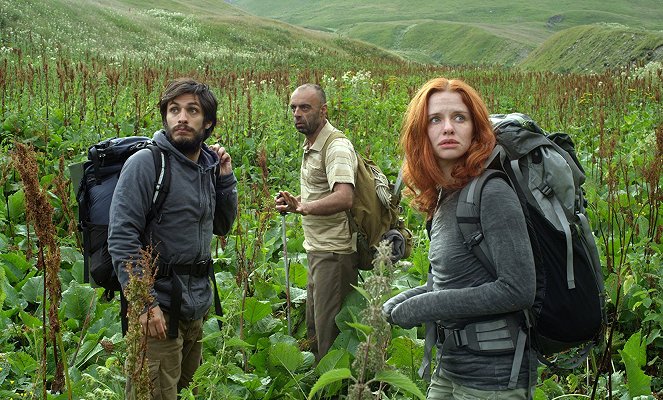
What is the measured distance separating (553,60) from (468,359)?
3801 cm

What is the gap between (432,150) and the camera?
8.23 ft

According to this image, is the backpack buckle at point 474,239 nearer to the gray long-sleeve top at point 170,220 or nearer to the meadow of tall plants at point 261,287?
the meadow of tall plants at point 261,287

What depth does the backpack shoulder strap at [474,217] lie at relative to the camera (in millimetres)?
2316

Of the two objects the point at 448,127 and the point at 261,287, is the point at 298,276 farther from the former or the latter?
the point at 448,127

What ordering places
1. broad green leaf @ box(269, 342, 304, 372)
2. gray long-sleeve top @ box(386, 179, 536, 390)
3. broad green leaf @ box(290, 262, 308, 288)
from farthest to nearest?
broad green leaf @ box(290, 262, 308, 288)
broad green leaf @ box(269, 342, 304, 372)
gray long-sleeve top @ box(386, 179, 536, 390)

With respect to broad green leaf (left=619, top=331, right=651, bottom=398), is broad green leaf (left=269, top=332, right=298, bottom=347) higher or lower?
lower

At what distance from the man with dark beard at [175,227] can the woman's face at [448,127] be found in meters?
1.35

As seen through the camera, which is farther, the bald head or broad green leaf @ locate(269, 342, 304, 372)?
the bald head

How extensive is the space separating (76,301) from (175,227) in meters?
2.00

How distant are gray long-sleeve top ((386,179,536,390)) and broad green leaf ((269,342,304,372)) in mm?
1688

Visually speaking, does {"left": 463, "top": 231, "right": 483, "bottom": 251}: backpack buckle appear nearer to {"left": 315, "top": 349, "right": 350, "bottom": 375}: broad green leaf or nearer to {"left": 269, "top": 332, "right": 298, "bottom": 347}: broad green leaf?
{"left": 315, "top": 349, "right": 350, "bottom": 375}: broad green leaf

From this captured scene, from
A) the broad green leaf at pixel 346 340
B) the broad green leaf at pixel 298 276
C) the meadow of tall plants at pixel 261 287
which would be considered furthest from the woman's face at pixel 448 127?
the broad green leaf at pixel 298 276

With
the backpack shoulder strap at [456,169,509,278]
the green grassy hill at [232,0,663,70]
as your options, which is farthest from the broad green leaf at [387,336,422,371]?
the green grassy hill at [232,0,663,70]

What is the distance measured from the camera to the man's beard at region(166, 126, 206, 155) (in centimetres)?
332
